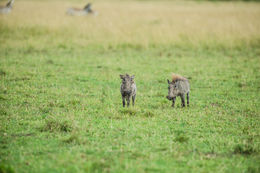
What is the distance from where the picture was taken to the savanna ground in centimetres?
577

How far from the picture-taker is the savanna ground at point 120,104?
5766 millimetres

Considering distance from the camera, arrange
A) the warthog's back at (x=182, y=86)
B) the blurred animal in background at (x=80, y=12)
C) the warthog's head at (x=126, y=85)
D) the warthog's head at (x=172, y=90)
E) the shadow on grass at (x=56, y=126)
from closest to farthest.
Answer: the shadow on grass at (x=56, y=126) < the warthog's head at (x=126, y=85) < the warthog's head at (x=172, y=90) < the warthog's back at (x=182, y=86) < the blurred animal in background at (x=80, y=12)


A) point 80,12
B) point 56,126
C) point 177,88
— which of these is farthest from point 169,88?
point 80,12

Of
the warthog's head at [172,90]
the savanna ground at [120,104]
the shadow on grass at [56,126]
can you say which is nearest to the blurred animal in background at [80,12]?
Result: the savanna ground at [120,104]

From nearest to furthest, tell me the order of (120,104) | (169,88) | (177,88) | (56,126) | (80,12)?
(56,126)
(169,88)
(177,88)
(120,104)
(80,12)

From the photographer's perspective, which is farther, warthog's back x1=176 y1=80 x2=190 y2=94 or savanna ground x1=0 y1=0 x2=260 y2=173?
warthog's back x1=176 y1=80 x2=190 y2=94

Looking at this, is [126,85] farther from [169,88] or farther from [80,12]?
[80,12]

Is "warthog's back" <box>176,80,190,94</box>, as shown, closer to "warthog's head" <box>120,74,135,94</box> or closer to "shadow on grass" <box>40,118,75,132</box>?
"warthog's head" <box>120,74,135,94</box>

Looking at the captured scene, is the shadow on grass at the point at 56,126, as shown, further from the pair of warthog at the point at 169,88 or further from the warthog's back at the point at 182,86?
the warthog's back at the point at 182,86

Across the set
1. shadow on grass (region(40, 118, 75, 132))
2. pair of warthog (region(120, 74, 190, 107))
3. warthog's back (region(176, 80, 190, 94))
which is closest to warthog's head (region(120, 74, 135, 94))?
pair of warthog (region(120, 74, 190, 107))

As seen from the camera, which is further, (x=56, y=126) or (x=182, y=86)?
(x=182, y=86)

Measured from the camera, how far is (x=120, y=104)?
9.19 meters

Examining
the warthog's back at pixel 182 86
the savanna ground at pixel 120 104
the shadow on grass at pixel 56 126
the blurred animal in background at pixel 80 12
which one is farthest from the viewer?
the blurred animal in background at pixel 80 12

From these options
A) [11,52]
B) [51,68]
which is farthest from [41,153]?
[11,52]
